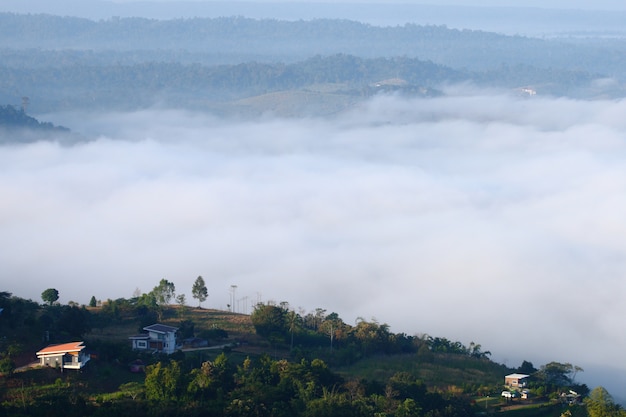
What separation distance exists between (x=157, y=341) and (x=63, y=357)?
3569 mm

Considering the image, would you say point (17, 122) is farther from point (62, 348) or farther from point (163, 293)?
point (62, 348)

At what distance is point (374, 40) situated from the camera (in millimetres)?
196625

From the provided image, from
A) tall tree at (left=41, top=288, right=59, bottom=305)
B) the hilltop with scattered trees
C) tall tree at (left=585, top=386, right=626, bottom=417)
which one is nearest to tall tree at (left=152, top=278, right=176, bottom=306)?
the hilltop with scattered trees

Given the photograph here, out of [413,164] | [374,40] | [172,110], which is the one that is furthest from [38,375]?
[374,40]

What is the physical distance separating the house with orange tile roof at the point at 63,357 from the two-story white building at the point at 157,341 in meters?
3.12

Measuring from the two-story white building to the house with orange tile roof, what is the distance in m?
3.12

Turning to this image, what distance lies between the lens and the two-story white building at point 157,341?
27.4 meters

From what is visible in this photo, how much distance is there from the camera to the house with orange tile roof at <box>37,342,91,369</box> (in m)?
24.2

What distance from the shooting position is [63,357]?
2419 centimetres

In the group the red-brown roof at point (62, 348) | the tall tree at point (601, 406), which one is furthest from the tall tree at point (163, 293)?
the tall tree at point (601, 406)

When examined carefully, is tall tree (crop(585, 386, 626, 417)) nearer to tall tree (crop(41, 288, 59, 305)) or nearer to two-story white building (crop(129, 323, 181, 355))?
two-story white building (crop(129, 323, 181, 355))

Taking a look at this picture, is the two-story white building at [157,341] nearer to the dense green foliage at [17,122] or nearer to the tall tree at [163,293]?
the tall tree at [163,293]

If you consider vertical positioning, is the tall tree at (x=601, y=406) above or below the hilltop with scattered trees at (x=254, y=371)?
below

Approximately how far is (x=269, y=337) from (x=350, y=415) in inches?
302
